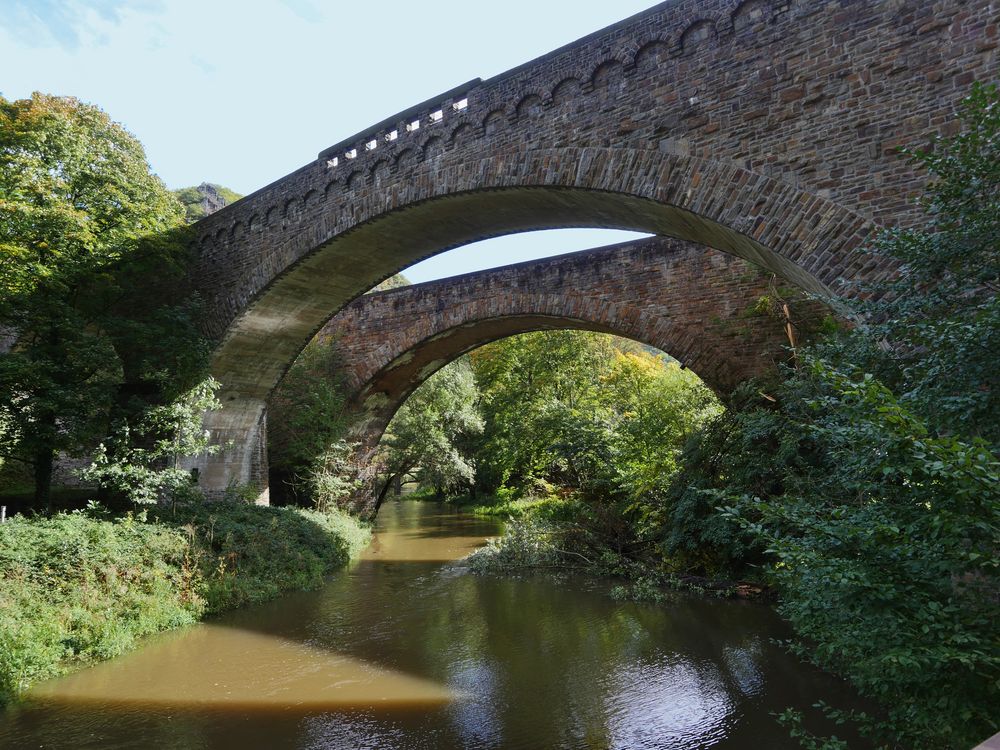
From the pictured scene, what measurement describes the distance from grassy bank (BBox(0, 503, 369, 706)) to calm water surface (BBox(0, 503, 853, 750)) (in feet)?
0.98

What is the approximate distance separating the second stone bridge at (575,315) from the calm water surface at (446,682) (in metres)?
4.07

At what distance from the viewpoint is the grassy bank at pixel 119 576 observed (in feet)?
18.5

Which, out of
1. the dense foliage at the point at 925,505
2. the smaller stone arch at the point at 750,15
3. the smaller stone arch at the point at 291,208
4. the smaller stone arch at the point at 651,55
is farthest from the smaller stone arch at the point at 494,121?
the dense foliage at the point at 925,505

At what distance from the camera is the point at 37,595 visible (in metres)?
5.92

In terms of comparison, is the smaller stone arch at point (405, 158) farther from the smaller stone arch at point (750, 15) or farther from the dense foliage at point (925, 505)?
the dense foliage at point (925, 505)

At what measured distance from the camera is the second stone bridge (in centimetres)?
967

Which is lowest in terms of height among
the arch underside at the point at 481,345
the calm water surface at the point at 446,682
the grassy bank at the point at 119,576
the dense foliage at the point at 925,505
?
the calm water surface at the point at 446,682

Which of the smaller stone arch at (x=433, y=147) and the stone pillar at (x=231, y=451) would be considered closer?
the smaller stone arch at (x=433, y=147)

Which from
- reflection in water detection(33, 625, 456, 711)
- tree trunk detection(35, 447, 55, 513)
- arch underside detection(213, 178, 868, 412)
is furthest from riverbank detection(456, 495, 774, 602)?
tree trunk detection(35, 447, 55, 513)

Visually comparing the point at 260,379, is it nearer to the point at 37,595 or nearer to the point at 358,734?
the point at 37,595

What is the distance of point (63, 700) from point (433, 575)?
5626mm

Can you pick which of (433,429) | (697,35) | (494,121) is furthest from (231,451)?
(697,35)

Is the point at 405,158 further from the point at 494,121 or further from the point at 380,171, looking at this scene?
the point at 494,121

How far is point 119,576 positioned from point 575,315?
816 cm
